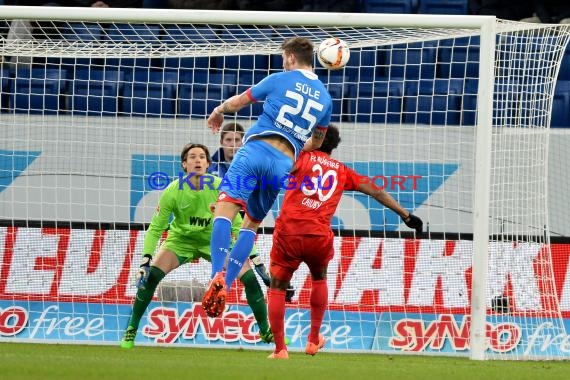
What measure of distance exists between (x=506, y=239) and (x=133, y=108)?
13.5 feet

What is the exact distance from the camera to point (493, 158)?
1080 centimetres

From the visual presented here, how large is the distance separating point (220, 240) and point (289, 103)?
108 cm

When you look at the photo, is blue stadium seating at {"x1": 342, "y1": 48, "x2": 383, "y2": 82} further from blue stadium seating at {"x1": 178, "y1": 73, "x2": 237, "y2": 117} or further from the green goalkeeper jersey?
the green goalkeeper jersey

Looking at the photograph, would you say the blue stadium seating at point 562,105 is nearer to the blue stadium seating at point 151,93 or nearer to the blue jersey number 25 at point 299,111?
the blue stadium seating at point 151,93

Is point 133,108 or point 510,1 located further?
point 510,1

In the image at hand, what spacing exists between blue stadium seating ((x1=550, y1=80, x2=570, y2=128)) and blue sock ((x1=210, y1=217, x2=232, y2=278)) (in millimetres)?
5808

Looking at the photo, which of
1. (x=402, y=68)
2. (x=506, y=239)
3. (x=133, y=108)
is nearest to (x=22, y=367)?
(x=506, y=239)

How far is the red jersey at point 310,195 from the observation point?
9242mm

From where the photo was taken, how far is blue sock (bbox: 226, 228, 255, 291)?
28.1 feet

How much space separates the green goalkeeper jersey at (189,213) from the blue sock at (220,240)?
2254 millimetres

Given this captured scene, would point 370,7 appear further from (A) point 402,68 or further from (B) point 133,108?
(B) point 133,108

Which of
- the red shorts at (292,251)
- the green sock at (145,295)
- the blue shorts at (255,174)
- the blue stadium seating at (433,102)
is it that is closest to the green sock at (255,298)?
the green sock at (145,295)

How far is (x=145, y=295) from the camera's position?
10.6m

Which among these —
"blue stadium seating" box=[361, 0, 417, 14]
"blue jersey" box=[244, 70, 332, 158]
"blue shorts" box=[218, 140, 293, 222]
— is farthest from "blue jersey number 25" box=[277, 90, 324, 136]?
"blue stadium seating" box=[361, 0, 417, 14]
